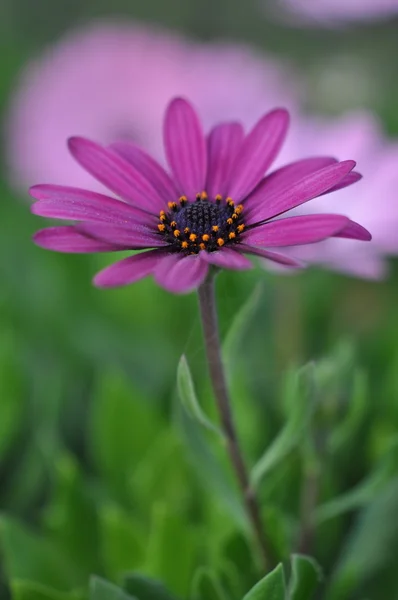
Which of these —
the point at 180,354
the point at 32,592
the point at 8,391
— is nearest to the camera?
the point at 32,592

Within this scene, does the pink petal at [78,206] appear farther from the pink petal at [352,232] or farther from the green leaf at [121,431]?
the green leaf at [121,431]

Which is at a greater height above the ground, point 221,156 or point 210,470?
point 221,156

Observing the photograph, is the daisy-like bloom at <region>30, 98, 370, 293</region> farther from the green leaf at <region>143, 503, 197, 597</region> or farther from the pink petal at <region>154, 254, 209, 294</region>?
the green leaf at <region>143, 503, 197, 597</region>

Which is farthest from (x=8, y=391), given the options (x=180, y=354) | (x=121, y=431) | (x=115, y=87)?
(x=115, y=87)

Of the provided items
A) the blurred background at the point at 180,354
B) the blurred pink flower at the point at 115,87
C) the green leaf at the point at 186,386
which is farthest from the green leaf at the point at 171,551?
the blurred pink flower at the point at 115,87

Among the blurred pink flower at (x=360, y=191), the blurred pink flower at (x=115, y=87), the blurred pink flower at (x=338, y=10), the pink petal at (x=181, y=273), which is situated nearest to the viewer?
the pink petal at (x=181, y=273)

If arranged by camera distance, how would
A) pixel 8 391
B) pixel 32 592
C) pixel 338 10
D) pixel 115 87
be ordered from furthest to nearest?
pixel 115 87 < pixel 338 10 < pixel 8 391 < pixel 32 592

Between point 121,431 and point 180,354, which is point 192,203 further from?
point 180,354
